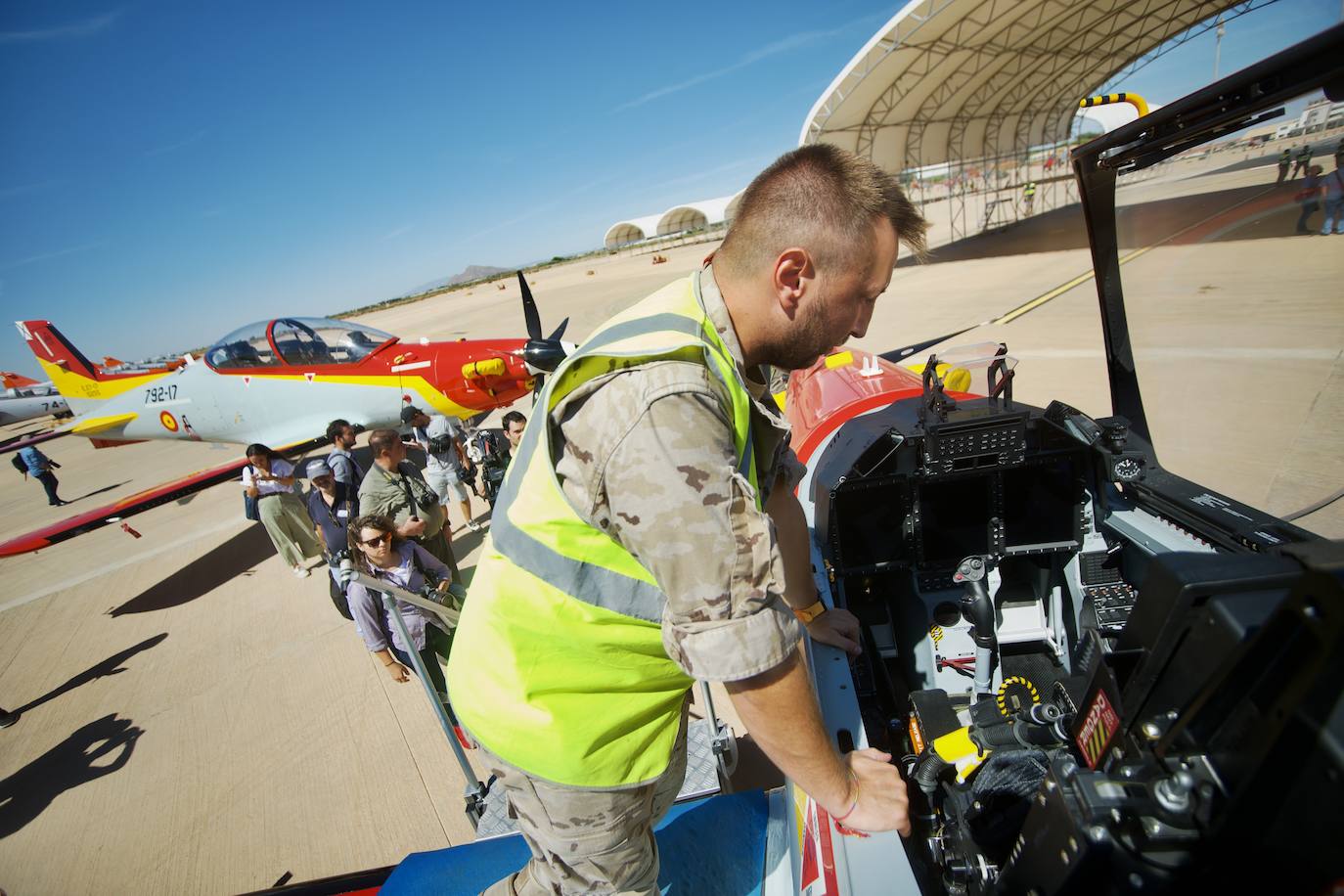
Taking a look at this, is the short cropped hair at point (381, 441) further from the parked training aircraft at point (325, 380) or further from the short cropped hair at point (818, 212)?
the short cropped hair at point (818, 212)

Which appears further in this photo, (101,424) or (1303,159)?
(101,424)

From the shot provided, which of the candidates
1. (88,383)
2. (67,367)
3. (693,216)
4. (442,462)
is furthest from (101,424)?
(693,216)

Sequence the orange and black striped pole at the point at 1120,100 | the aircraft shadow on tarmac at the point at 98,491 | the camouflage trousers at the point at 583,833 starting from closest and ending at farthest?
the camouflage trousers at the point at 583,833 → the orange and black striped pole at the point at 1120,100 → the aircraft shadow on tarmac at the point at 98,491

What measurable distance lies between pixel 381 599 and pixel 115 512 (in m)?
5.11

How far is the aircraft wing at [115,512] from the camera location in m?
5.34

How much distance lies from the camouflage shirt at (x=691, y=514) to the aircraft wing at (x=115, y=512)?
7528 millimetres

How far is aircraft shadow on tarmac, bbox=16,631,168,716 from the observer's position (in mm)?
4727

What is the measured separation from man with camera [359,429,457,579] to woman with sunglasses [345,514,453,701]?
78cm

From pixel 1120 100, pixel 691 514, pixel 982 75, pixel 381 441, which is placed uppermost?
pixel 982 75

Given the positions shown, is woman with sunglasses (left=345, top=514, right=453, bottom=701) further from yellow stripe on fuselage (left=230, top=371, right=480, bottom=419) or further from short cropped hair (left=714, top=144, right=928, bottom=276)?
yellow stripe on fuselage (left=230, top=371, right=480, bottom=419)

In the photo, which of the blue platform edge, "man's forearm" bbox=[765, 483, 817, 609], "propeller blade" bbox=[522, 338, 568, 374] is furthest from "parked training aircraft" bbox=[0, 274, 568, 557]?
"man's forearm" bbox=[765, 483, 817, 609]

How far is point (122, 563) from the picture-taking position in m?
7.60

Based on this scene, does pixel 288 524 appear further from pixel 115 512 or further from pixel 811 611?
pixel 811 611

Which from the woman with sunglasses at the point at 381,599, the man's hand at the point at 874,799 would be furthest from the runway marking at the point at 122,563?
the man's hand at the point at 874,799
